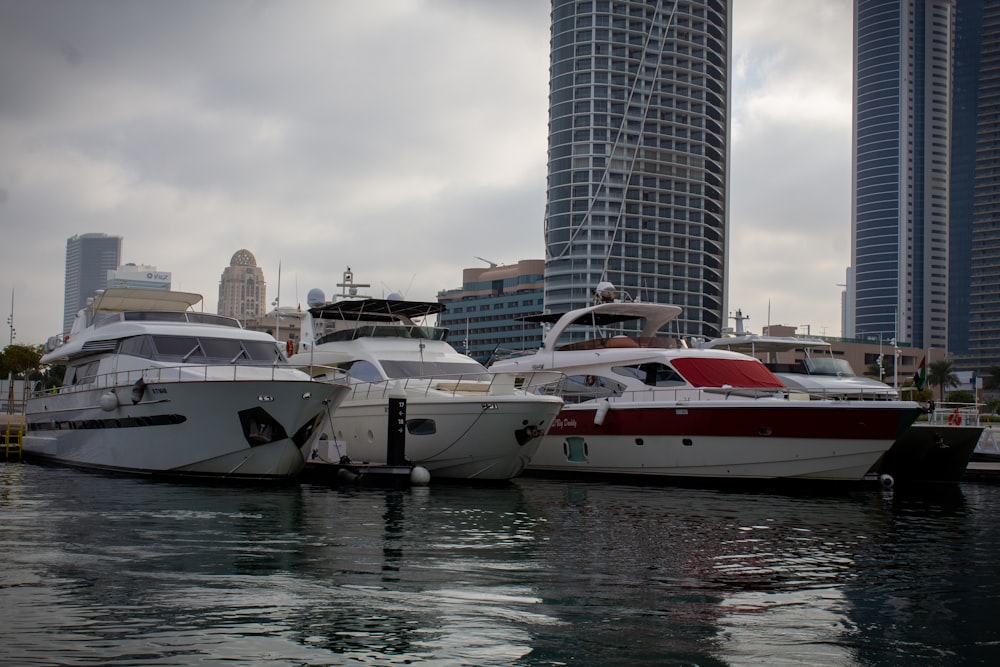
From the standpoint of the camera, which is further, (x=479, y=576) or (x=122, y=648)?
(x=479, y=576)

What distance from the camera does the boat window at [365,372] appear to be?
2362 centimetres

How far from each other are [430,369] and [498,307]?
13149cm

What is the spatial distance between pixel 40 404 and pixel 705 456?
61.0ft

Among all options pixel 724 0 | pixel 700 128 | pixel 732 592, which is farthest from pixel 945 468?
pixel 724 0

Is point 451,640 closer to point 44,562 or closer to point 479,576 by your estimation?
point 479,576

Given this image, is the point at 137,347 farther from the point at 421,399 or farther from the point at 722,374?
the point at 722,374

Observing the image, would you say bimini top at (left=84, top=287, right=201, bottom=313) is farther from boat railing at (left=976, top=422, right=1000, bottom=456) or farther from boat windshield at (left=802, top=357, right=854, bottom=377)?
boat railing at (left=976, top=422, right=1000, bottom=456)

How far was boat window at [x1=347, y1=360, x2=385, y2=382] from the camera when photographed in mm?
23625

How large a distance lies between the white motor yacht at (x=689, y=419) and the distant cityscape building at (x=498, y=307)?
386 ft

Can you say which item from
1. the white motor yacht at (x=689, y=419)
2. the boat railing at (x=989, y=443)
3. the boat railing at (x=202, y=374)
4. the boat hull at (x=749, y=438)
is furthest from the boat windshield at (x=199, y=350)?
the boat railing at (x=989, y=443)

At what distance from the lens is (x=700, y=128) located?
5128 inches

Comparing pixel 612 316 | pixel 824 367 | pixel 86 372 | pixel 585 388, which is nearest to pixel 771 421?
pixel 585 388

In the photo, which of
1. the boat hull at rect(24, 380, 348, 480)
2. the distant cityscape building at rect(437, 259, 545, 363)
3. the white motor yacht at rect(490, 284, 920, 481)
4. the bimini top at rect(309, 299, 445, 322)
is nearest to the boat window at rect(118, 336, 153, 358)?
the boat hull at rect(24, 380, 348, 480)

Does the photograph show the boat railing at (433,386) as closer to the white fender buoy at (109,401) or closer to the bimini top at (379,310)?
the bimini top at (379,310)
